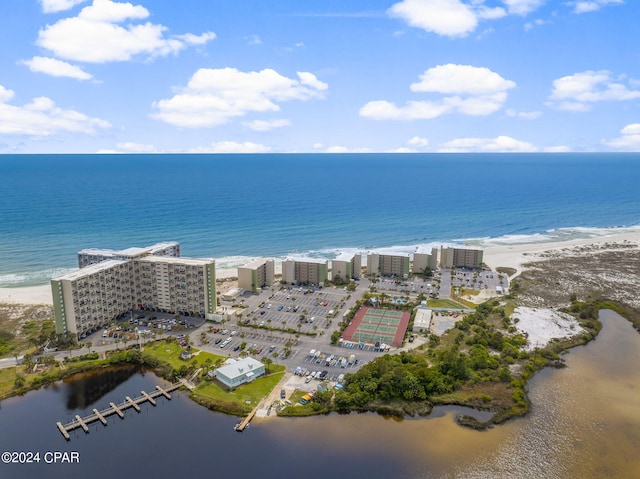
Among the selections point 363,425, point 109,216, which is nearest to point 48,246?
point 109,216

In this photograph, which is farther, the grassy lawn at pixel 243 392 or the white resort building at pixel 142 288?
the white resort building at pixel 142 288

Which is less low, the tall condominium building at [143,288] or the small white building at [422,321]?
the tall condominium building at [143,288]

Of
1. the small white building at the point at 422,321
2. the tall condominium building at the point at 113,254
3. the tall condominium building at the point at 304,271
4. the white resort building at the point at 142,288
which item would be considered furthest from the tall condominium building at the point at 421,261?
the tall condominium building at the point at 113,254

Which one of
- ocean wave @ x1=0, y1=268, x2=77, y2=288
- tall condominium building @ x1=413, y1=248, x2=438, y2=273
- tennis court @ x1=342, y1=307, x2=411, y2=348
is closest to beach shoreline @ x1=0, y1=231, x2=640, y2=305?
ocean wave @ x1=0, y1=268, x2=77, y2=288

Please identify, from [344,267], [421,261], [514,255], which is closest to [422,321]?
[344,267]

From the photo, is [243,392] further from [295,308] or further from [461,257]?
[461,257]

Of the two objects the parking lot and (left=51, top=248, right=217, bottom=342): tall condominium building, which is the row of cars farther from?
(left=51, top=248, right=217, bottom=342): tall condominium building

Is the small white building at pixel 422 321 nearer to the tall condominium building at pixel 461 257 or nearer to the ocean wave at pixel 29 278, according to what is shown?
the tall condominium building at pixel 461 257
